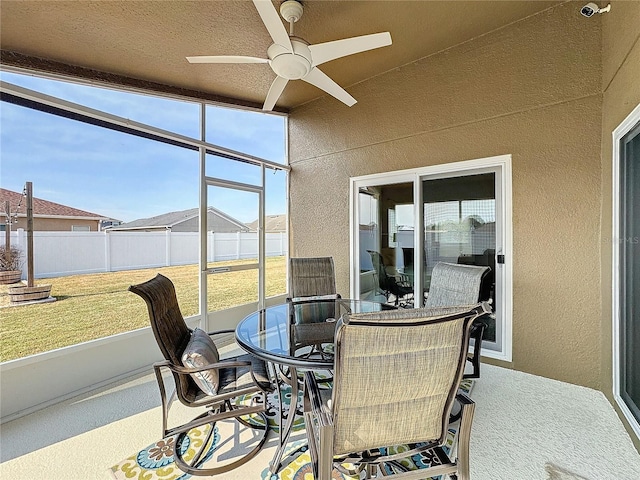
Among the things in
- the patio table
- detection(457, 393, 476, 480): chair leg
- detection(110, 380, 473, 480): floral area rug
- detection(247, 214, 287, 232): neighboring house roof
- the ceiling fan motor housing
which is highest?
the ceiling fan motor housing

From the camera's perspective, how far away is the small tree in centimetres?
254

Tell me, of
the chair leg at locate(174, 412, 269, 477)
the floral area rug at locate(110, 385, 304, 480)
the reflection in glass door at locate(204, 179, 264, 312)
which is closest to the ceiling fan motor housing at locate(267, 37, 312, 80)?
the reflection in glass door at locate(204, 179, 264, 312)

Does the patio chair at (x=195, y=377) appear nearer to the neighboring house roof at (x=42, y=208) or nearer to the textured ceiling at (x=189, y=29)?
the neighboring house roof at (x=42, y=208)

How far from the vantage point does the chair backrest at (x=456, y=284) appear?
2402mm

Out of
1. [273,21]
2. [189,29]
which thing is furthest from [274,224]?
[273,21]

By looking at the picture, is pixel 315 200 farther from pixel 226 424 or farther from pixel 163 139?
pixel 226 424

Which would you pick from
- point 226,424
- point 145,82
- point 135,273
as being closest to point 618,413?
point 226,424

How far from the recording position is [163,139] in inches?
140

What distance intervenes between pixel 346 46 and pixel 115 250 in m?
2.86

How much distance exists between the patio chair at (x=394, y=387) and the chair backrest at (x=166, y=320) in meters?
0.91

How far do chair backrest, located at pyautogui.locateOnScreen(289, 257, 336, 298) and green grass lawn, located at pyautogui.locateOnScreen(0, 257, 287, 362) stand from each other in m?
1.33

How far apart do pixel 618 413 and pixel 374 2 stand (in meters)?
3.72

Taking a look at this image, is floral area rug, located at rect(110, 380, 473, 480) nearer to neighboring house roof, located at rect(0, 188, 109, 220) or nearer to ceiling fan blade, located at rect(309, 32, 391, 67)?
neighboring house roof, located at rect(0, 188, 109, 220)

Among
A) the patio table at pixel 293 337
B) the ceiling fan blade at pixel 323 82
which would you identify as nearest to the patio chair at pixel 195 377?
the patio table at pixel 293 337
